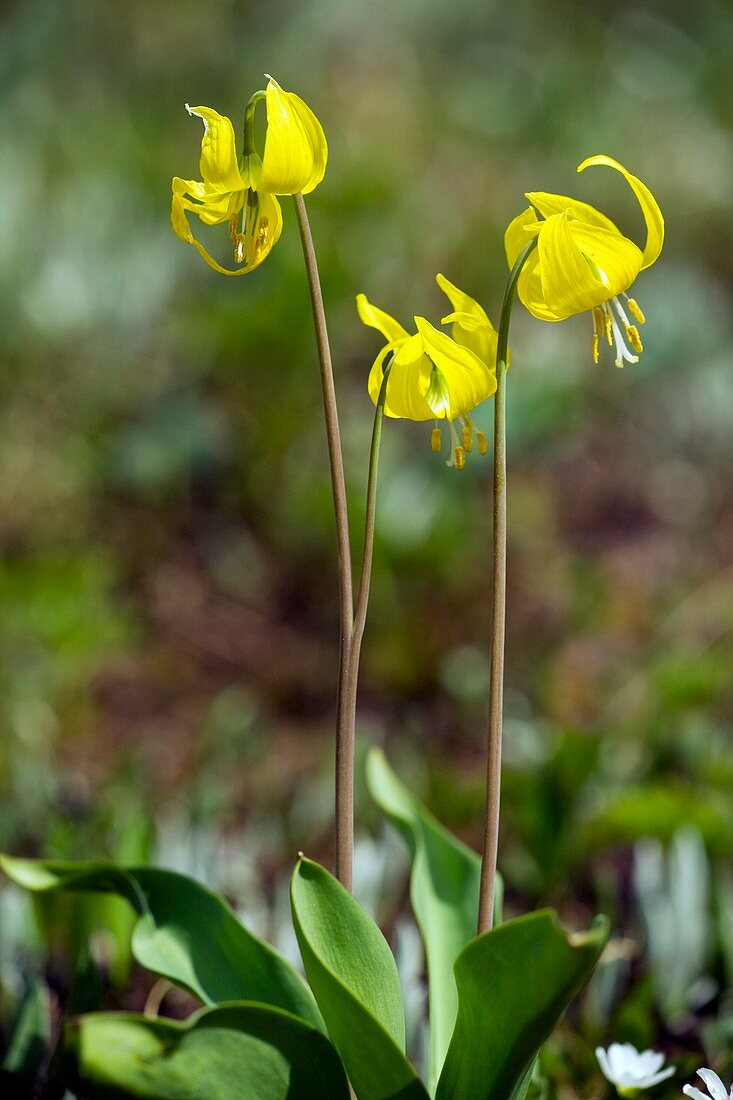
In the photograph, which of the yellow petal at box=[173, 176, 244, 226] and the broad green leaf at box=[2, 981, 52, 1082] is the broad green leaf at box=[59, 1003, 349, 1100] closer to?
the broad green leaf at box=[2, 981, 52, 1082]

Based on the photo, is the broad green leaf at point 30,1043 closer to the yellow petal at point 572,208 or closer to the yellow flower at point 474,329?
the yellow flower at point 474,329

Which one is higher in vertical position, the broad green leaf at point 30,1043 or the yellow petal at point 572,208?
the yellow petal at point 572,208

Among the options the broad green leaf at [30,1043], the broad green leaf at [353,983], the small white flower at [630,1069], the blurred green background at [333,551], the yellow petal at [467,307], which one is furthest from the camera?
the blurred green background at [333,551]

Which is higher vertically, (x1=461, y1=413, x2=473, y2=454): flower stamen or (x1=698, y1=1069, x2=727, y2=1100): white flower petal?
(x1=461, y1=413, x2=473, y2=454): flower stamen

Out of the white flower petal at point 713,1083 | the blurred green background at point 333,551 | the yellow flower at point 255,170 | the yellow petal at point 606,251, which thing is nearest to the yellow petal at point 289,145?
the yellow flower at point 255,170

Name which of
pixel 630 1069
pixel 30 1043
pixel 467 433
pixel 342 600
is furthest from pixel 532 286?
pixel 30 1043

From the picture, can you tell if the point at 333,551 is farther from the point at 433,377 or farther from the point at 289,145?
the point at 289,145

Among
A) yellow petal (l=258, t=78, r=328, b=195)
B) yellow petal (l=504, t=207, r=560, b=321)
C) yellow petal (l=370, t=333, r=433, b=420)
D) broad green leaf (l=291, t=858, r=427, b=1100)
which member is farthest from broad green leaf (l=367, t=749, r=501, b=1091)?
yellow petal (l=258, t=78, r=328, b=195)
